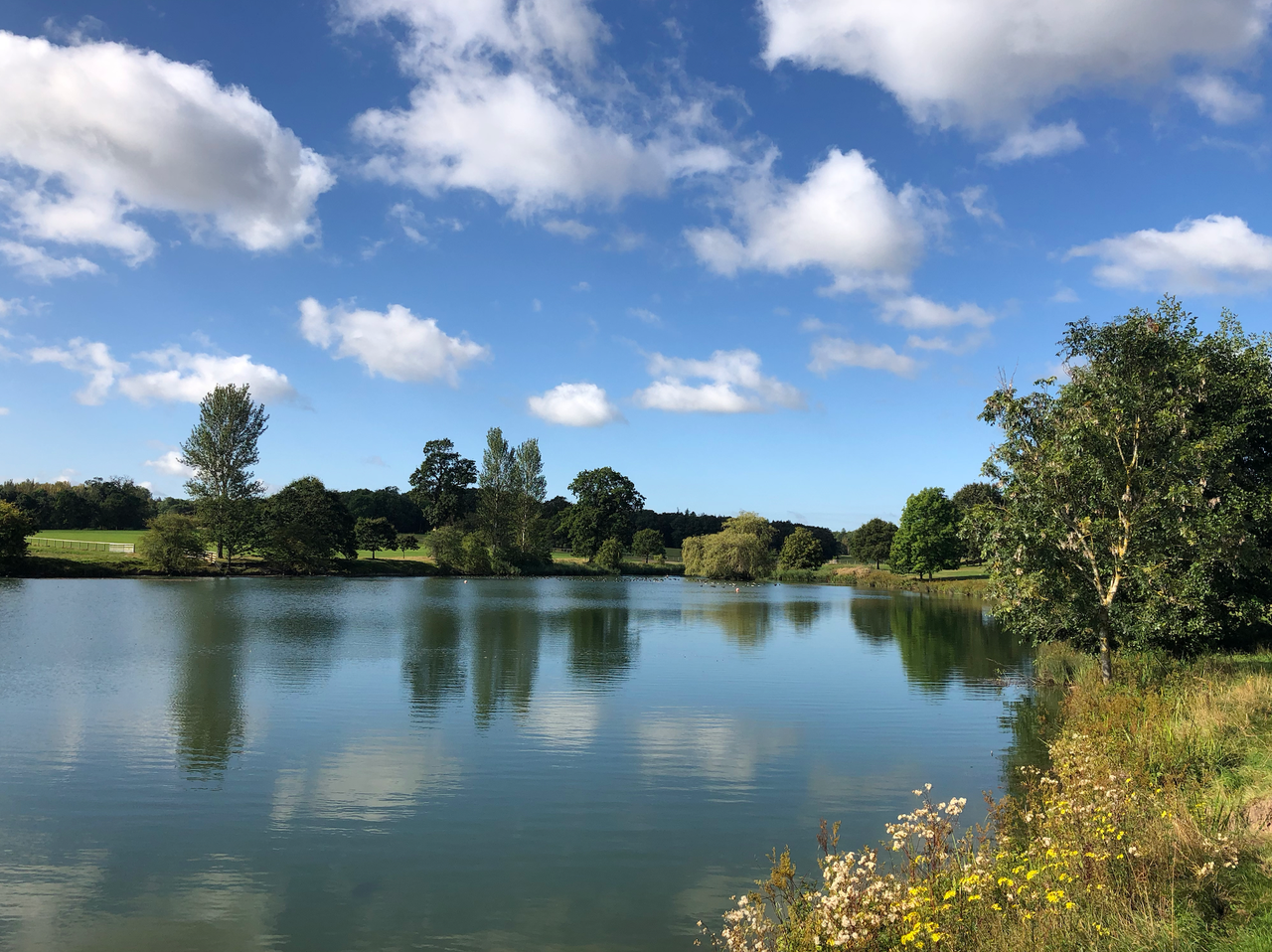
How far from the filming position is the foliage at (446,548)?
3797 inches

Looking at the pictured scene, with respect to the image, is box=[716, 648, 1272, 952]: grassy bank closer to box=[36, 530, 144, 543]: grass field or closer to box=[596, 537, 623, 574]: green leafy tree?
box=[596, 537, 623, 574]: green leafy tree

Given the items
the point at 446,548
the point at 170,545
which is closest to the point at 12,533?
the point at 170,545

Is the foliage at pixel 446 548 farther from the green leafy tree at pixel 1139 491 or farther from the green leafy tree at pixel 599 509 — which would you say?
the green leafy tree at pixel 1139 491

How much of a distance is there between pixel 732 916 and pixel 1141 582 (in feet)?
54.5

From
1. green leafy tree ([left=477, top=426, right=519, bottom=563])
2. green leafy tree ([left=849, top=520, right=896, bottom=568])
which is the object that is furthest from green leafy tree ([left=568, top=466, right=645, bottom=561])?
green leafy tree ([left=849, top=520, right=896, bottom=568])

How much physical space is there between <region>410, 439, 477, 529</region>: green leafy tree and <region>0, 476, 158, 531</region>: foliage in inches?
1446

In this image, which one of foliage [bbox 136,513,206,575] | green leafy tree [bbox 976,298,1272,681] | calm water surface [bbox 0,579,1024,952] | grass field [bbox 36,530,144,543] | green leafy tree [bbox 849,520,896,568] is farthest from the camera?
green leafy tree [bbox 849,520,896,568]

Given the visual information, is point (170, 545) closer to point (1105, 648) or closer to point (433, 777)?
point (433, 777)

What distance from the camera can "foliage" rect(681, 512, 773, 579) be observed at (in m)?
101

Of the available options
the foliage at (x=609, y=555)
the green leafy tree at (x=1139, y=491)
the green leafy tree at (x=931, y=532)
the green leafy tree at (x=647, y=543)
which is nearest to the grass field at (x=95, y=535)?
the foliage at (x=609, y=555)

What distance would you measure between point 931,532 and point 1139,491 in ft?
238

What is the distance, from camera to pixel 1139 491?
19141 mm

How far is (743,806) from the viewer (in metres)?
13.0

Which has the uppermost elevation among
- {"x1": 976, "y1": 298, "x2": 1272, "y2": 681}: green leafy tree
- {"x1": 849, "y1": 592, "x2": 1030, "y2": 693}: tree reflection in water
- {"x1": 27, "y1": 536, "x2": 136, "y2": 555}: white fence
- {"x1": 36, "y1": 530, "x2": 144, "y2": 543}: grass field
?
{"x1": 976, "y1": 298, "x2": 1272, "y2": 681}: green leafy tree
